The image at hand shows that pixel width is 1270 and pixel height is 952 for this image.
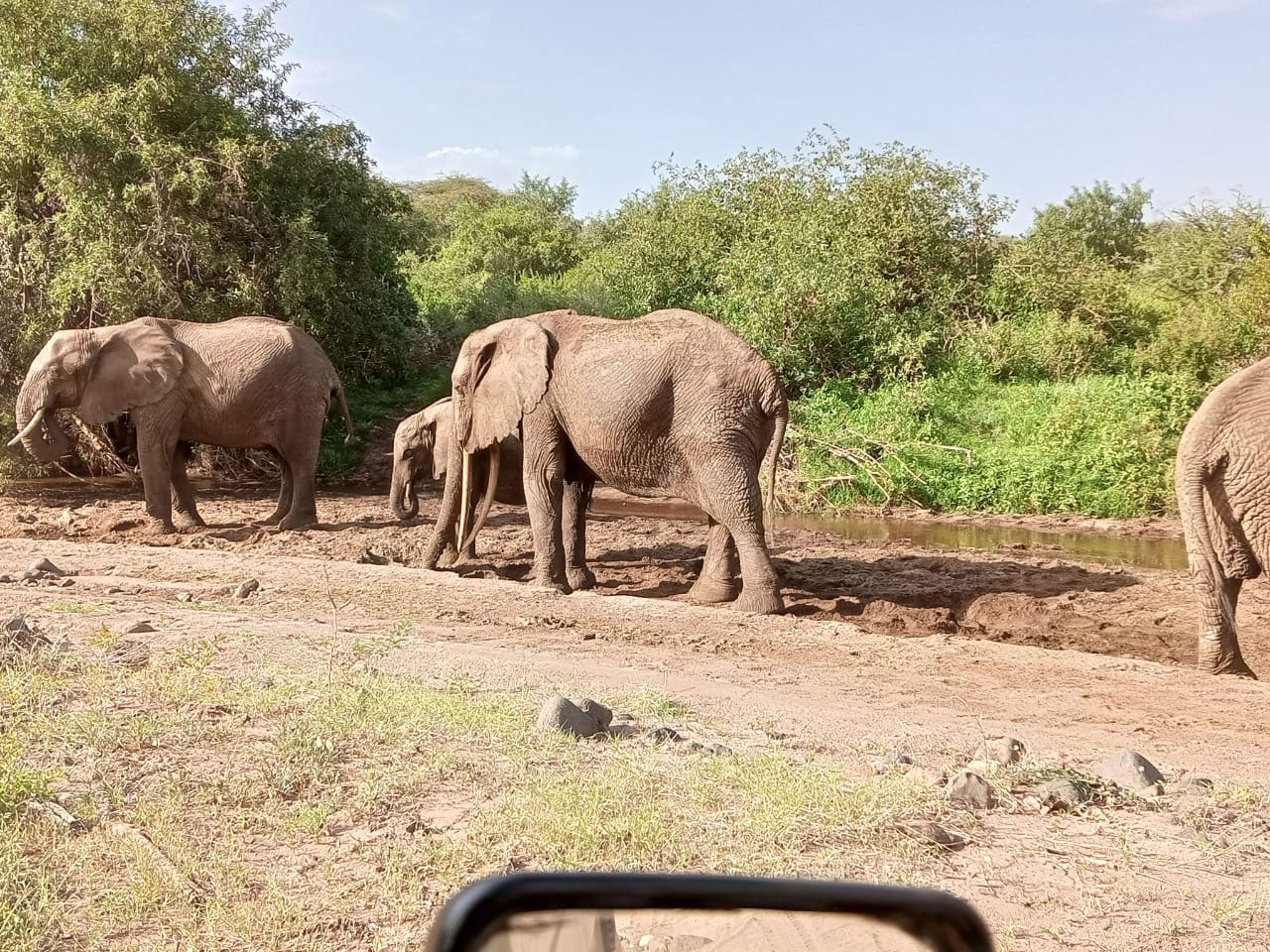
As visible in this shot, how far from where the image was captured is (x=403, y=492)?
13625mm

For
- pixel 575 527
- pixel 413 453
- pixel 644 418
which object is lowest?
pixel 575 527

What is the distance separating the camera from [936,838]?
163 inches

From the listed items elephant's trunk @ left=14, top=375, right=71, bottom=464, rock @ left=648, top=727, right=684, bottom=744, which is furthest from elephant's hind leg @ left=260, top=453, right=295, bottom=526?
rock @ left=648, top=727, right=684, bottom=744

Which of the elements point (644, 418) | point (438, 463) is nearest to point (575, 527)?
point (644, 418)

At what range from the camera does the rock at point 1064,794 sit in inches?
179

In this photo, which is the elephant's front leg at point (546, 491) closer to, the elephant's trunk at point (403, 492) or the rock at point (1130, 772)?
the elephant's trunk at point (403, 492)

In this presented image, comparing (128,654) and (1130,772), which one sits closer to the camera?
(1130,772)

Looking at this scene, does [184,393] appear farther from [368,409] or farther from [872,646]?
[872,646]

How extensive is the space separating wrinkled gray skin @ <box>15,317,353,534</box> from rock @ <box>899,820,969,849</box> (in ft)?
34.0

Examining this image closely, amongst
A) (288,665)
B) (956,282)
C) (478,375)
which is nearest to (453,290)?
(956,282)

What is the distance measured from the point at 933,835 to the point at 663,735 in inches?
57.3

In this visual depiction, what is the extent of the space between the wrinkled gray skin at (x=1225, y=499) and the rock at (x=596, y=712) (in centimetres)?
451

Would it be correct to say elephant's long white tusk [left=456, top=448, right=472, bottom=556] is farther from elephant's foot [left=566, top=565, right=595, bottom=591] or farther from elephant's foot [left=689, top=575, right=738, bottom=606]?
elephant's foot [left=689, top=575, right=738, bottom=606]

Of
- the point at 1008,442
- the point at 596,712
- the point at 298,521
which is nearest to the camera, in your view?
the point at 596,712
